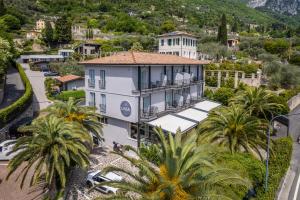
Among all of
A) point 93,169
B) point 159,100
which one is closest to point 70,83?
point 159,100

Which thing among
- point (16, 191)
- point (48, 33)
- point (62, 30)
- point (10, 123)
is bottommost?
point (16, 191)

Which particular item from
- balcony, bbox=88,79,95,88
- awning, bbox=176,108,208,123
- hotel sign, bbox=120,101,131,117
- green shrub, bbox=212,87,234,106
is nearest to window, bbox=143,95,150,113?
hotel sign, bbox=120,101,131,117

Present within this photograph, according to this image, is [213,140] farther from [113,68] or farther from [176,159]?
[113,68]

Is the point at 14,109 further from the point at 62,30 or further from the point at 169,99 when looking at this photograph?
the point at 62,30

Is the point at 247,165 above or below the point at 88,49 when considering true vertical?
below

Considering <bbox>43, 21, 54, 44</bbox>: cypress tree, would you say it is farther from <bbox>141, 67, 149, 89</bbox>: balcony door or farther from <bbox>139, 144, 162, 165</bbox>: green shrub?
<bbox>139, 144, 162, 165</bbox>: green shrub

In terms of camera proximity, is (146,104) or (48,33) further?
(48,33)

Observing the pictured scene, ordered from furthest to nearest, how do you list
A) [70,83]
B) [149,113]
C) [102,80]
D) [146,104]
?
[70,83], [102,80], [146,104], [149,113]

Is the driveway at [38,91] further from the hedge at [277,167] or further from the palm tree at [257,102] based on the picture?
the hedge at [277,167]
